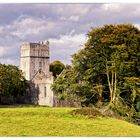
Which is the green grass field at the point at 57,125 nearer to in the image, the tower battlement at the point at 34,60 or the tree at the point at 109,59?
the tree at the point at 109,59

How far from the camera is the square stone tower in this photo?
2859cm

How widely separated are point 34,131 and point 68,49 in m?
6.51

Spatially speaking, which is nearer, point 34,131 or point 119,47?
point 34,131

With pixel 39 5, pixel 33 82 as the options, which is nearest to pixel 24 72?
pixel 33 82

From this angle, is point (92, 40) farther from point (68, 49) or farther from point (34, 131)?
point (34, 131)

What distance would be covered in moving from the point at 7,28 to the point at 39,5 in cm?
178

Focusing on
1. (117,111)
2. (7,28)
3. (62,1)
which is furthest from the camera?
(117,111)

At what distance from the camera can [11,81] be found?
3356 centimetres

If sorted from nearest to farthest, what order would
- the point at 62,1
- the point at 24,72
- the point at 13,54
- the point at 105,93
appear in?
1. the point at 62,1
2. the point at 13,54
3. the point at 105,93
4. the point at 24,72

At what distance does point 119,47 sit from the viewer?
21312 millimetres

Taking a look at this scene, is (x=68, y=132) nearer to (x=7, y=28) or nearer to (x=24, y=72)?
(x=7, y=28)

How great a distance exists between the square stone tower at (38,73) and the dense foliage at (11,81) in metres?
0.47

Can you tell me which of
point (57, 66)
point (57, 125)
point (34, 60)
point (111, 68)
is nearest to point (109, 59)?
point (111, 68)

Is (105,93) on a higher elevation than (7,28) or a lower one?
lower
